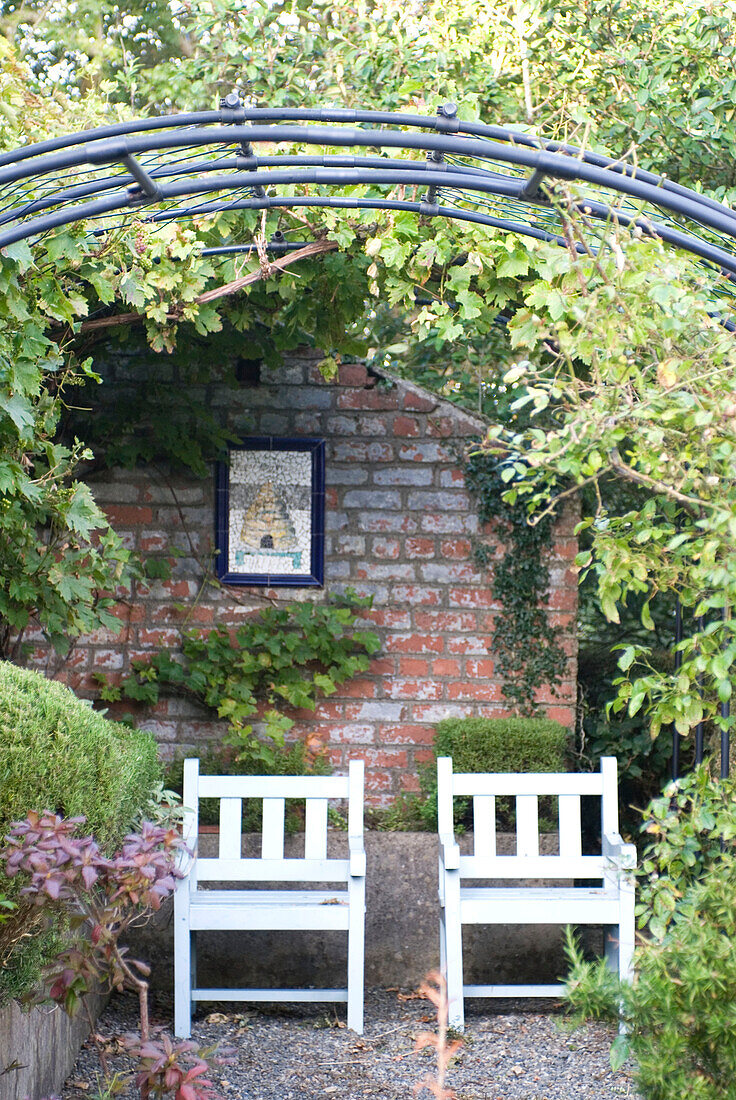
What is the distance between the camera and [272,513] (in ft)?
14.2

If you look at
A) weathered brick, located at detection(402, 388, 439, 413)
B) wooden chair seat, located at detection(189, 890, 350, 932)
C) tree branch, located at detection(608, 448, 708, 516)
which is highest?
weathered brick, located at detection(402, 388, 439, 413)

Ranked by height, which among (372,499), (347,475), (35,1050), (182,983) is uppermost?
(347,475)

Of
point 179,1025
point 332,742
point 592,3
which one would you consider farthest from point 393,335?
point 179,1025

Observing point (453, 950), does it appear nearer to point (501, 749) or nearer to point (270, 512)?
point (501, 749)

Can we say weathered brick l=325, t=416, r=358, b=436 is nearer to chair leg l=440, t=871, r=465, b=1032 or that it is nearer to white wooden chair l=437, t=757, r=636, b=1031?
white wooden chair l=437, t=757, r=636, b=1031

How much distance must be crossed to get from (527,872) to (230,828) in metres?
1.03

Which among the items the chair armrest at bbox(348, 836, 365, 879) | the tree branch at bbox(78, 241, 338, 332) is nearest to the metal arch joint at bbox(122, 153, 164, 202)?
the tree branch at bbox(78, 241, 338, 332)

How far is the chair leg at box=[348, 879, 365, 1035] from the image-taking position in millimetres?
3229

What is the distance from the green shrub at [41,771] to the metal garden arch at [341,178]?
110 cm

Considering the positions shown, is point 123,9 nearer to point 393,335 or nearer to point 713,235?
point 393,335

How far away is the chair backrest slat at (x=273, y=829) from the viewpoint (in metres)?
3.45

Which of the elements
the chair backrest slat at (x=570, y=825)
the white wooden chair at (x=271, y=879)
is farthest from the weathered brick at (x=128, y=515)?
the chair backrest slat at (x=570, y=825)

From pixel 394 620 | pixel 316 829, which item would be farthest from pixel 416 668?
pixel 316 829

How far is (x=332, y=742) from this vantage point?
4270mm
